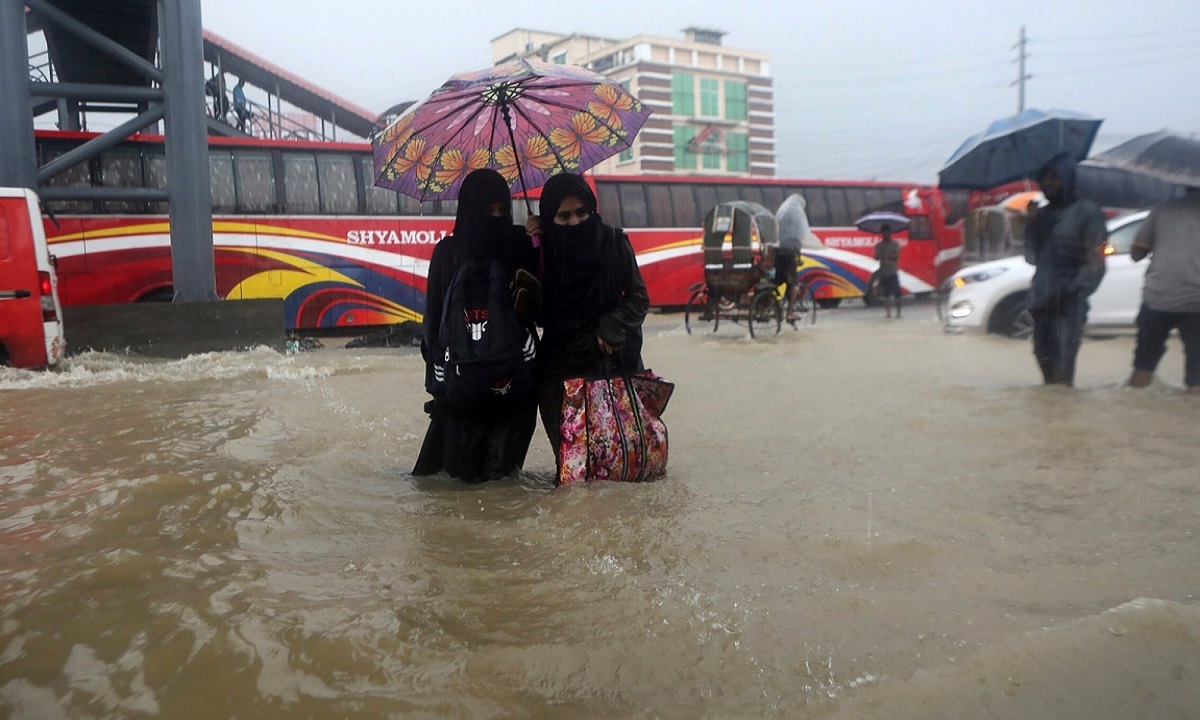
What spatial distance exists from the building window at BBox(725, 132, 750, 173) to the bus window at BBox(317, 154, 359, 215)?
5412cm

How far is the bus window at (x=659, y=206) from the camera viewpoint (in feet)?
59.6

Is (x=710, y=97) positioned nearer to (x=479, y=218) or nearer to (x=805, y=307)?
(x=805, y=307)

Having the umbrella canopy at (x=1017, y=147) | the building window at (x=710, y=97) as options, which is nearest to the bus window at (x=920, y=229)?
the umbrella canopy at (x=1017, y=147)

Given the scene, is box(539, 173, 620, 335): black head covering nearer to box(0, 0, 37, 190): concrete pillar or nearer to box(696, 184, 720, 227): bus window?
box(0, 0, 37, 190): concrete pillar

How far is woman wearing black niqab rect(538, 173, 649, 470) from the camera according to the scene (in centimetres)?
391

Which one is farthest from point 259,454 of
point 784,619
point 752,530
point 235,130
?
point 235,130

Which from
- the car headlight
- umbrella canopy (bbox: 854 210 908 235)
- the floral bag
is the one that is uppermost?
umbrella canopy (bbox: 854 210 908 235)

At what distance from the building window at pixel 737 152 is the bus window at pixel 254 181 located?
54.9 meters

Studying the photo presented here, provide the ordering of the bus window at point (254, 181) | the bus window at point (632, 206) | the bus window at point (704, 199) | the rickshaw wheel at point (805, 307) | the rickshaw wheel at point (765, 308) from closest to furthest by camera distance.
Result: the rickshaw wheel at point (765, 308)
the bus window at point (254, 181)
the rickshaw wheel at point (805, 307)
the bus window at point (632, 206)
the bus window at point (704, 199)

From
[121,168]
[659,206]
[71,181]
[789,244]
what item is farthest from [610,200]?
[71,181]

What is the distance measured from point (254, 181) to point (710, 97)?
185 ft

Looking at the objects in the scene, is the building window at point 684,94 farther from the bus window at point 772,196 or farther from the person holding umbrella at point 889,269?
the person holding umbrella at point 889,269

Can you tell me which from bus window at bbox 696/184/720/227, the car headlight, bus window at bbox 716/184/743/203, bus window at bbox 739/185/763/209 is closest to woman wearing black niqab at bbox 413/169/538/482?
the car headlight

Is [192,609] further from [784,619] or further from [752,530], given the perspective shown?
[752,530]
